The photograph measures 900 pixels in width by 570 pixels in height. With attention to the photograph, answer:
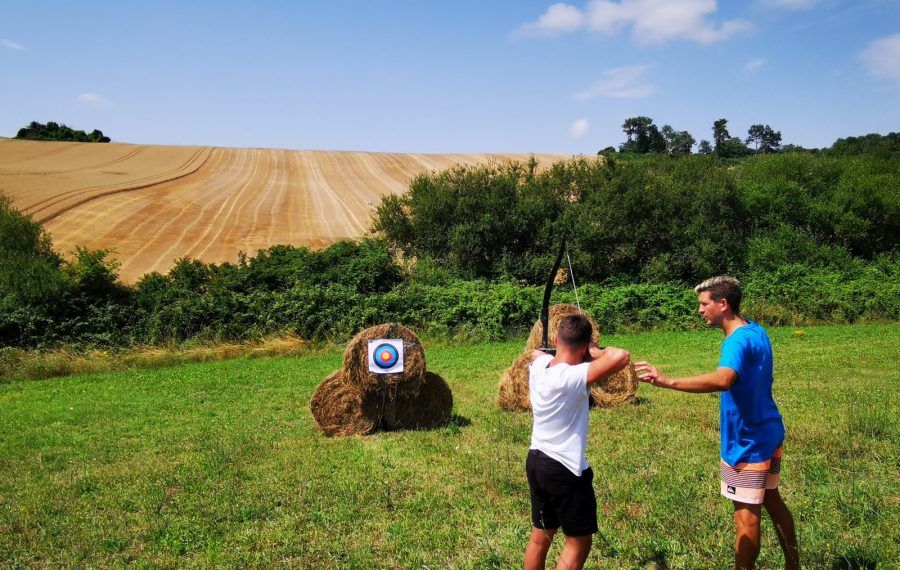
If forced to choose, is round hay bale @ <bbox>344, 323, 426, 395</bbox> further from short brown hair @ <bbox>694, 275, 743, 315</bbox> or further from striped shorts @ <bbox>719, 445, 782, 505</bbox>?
striped shorts @ <bbox>719, 445, 782, 505</bbox>

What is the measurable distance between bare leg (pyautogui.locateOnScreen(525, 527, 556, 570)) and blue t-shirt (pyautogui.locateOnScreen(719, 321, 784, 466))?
4.49 feet

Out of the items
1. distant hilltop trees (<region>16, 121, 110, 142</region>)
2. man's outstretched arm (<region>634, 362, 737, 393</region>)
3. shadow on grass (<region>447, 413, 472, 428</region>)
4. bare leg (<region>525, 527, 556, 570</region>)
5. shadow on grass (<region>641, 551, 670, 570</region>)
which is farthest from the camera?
distant hilltop trees (<region>16, 121, 110, 142</region>)

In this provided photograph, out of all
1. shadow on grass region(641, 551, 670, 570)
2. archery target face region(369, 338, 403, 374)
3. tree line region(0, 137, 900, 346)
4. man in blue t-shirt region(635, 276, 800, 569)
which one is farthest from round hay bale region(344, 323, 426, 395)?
tree line region(0, 137, 900, 346)

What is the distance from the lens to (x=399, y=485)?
6.88 m

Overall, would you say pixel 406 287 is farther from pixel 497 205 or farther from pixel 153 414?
pixel 153 414

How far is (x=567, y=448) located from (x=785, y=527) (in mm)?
1736

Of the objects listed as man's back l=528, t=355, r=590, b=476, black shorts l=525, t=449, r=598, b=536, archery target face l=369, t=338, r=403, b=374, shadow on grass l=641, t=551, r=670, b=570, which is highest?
man's back l=528, t=355, r=590, b=476

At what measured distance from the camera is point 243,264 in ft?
77.4

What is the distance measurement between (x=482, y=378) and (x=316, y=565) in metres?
9.12

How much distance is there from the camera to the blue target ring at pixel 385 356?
9438 mm

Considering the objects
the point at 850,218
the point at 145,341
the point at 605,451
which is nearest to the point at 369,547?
the point at 605,451

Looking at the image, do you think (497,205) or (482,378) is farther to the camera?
(497,205)

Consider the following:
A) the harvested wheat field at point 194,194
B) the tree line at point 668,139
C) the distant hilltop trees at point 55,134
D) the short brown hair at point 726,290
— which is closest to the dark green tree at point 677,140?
the tree line at point 668,139

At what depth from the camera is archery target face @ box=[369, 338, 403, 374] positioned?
9.42 metres
